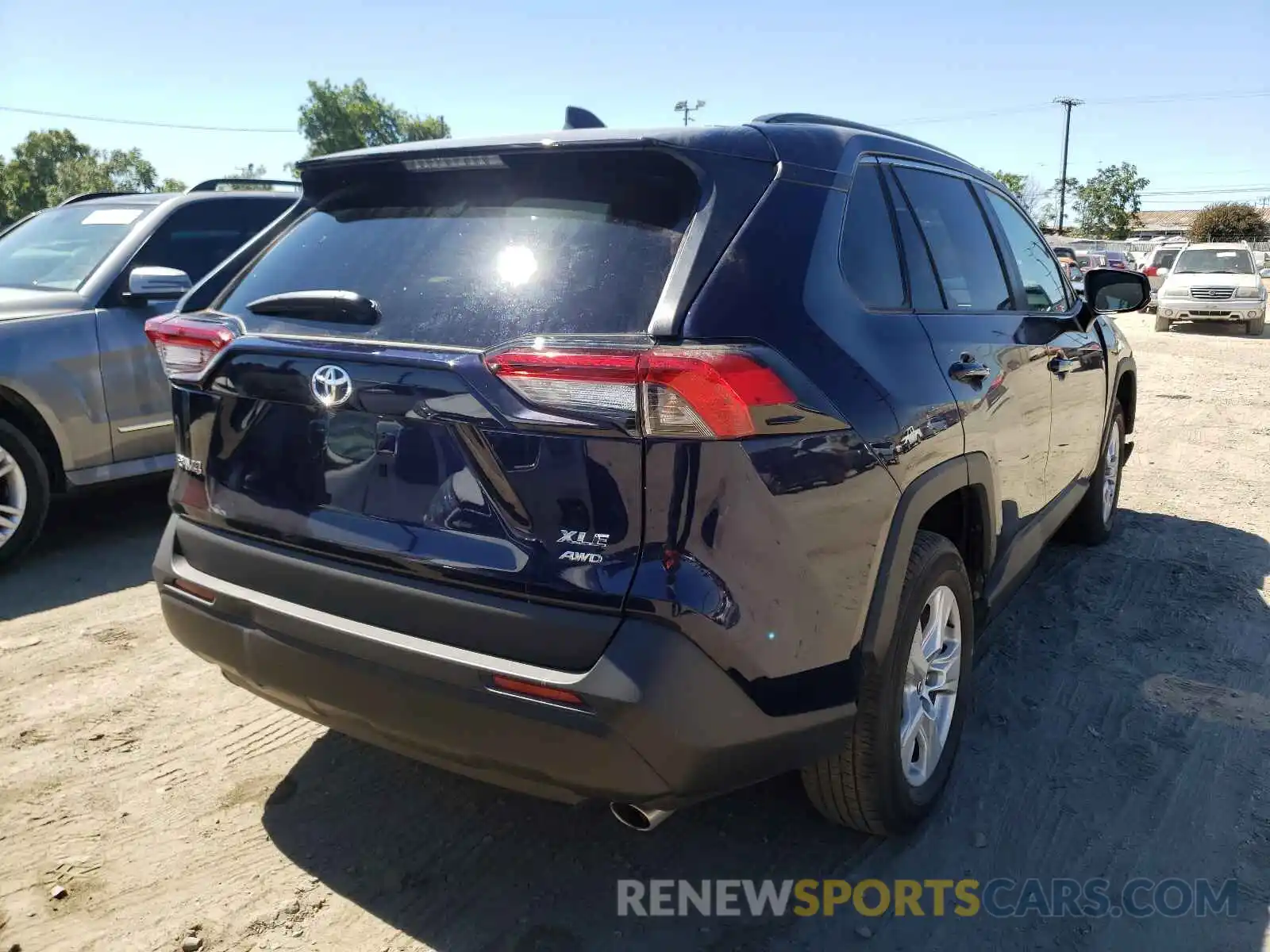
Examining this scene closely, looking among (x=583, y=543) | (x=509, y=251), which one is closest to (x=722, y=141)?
(x=509, y=251)

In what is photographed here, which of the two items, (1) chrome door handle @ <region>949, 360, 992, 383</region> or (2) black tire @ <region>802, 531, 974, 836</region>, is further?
(1) chrome door handle @ <region>949, 360, 992, 383</region>

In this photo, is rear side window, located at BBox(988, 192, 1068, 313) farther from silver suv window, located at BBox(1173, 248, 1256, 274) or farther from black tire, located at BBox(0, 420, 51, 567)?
silver suv window, located at BBox(1173, 248, 1256, 274)

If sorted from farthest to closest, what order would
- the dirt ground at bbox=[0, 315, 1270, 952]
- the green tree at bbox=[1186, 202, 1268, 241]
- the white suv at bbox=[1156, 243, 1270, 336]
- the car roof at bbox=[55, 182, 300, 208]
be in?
the green tree at bbox=[1186, 202, 1268, 241] → the white suv at bbox=[1156, 243, 1270, 336] → the car roof at bbox=[55, 182, 300, 208] → the dirt ground at bbox=[0, 315, 1270, 952]

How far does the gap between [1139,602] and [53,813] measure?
14.4 ft

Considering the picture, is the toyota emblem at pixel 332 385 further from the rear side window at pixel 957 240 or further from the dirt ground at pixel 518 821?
the rear side window at pixel 957 240

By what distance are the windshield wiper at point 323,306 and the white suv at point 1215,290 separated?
20.0 meters

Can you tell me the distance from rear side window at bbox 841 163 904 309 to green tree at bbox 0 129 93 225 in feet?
228

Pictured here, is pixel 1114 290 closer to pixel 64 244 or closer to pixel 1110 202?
pixel 64 244

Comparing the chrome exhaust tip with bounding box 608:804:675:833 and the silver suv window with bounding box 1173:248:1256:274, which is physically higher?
the chrome exhaust tip with bounding box 608:804:675:833

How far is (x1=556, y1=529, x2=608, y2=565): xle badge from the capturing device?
1892mm

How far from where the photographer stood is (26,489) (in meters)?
4.62

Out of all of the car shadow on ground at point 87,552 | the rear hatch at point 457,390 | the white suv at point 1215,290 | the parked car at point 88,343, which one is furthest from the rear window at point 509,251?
the white suv at point 1215,290

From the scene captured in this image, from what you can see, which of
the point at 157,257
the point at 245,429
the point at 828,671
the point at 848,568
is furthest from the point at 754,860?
the point at 157,257

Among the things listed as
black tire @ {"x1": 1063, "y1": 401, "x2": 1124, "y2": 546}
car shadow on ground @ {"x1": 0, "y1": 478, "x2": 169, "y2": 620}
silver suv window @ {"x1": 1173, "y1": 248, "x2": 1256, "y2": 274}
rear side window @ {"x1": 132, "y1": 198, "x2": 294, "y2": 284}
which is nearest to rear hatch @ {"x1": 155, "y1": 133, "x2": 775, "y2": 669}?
car shadow on ground @ {"x1": 0, "y1": 478, "x2": 169, "y2": 620}
